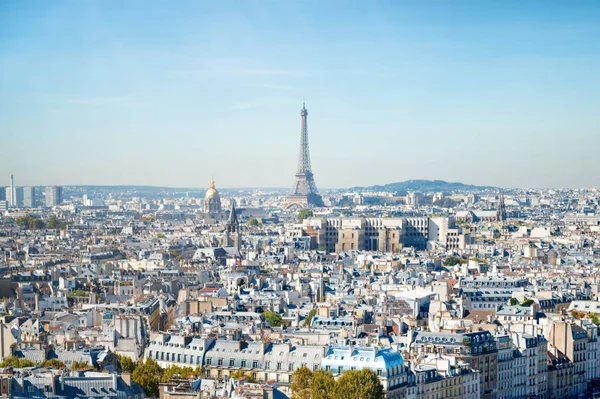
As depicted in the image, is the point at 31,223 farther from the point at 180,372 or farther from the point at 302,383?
the point at 302,383

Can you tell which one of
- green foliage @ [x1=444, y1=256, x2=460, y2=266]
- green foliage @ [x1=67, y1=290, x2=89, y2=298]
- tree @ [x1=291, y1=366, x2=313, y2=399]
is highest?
tree @ [x1=291, y1=366, x2=313, y2=399]

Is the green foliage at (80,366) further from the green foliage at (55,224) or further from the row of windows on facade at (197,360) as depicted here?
the green foliage at (55,224)

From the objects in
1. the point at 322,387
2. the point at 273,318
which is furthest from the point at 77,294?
the point at 322,387

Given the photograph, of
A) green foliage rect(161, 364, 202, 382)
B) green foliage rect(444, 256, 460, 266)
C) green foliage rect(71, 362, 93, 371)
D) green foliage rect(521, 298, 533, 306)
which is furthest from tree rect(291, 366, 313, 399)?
green foliage rect(444, 256, 460, 266)

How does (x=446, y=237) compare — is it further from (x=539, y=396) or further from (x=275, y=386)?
(x=275, y=386)

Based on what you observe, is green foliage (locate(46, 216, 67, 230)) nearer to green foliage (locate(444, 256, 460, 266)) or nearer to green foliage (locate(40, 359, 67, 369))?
green foliage (locate(444, 256, 460, 266))


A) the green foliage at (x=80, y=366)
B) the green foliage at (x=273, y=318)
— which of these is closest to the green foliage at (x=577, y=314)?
the green foliage at (x=273, y=318)

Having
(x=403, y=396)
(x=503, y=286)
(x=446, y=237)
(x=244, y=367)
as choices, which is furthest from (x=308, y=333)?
(x=446, y=237)
